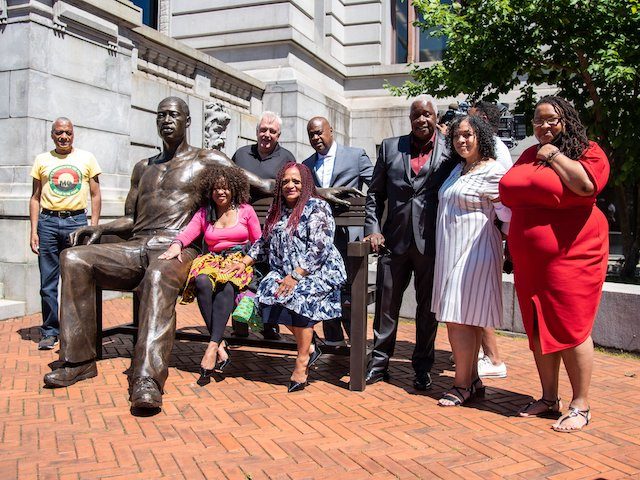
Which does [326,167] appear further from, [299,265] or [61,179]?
[61,179]

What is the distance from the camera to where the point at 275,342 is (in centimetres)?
507

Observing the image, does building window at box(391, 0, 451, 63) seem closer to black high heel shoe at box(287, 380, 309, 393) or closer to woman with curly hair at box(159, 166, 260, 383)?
woman with curly hair at box(159, 166, 260, 383)

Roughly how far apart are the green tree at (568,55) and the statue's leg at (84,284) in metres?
5.92

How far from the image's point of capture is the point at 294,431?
12.2 feet

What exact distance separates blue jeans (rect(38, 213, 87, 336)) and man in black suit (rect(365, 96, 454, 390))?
9.59 feet

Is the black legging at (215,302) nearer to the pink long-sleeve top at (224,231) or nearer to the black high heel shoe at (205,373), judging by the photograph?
the black high heel shoe at (205,373)

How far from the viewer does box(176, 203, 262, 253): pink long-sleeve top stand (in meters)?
5.06

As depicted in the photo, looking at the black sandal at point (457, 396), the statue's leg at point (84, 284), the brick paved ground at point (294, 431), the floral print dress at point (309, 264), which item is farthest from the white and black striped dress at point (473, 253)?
the statue's leg at point (84, 284)

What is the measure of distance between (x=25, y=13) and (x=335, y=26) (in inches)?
387

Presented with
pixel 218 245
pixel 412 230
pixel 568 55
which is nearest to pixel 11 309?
pixel 218 245

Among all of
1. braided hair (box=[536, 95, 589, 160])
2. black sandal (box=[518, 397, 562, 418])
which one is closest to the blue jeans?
black sandal (box=[518, 397, 562, 418])

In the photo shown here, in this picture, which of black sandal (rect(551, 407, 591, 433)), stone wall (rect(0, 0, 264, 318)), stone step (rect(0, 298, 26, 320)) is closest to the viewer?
black sandal (rect(551, 407, 591, 433))

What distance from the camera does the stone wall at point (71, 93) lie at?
23.2 feet

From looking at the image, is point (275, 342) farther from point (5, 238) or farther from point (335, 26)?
point (335, 26)
